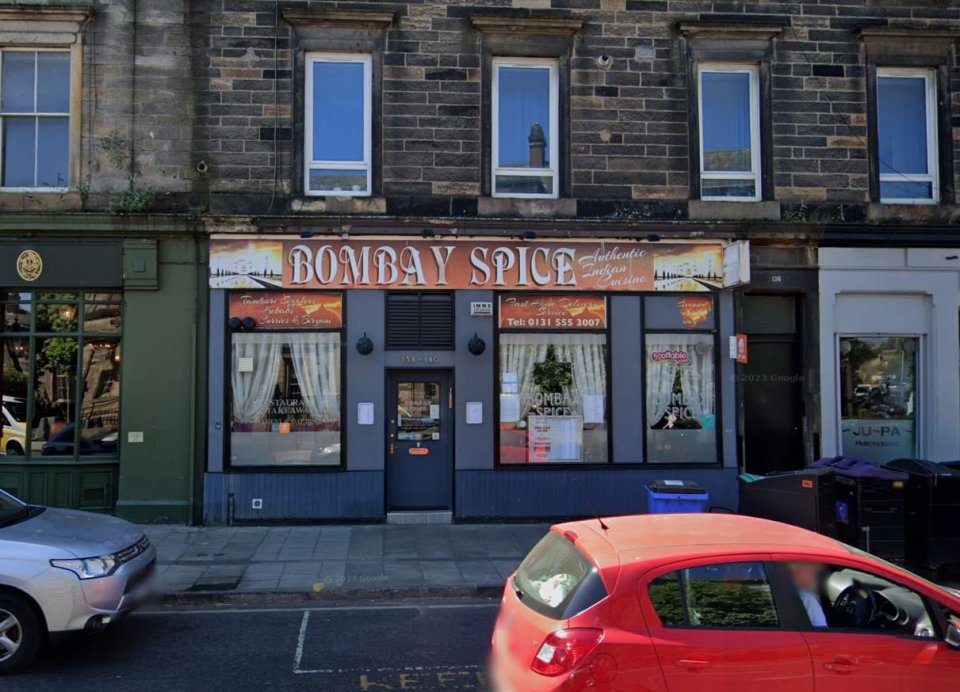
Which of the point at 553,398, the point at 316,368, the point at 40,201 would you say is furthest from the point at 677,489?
the point at 40,201

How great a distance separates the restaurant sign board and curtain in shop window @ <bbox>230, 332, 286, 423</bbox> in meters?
0.80

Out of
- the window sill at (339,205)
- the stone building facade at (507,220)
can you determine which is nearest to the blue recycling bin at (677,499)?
the stone building facade at (507,220)

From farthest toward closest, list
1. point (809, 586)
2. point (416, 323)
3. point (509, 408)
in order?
1. point (509, 408)
2. point (416, 323)
3. point (809, 586)

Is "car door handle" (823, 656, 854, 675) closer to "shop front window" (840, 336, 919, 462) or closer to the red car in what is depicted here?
the red car

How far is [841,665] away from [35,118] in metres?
12.3

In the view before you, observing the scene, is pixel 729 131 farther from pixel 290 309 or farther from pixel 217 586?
pixel 217 586

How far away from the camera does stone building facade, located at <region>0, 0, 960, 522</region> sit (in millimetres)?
10992

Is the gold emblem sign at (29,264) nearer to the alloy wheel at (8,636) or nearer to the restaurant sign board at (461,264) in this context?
the restaurant sign board at (461,264)

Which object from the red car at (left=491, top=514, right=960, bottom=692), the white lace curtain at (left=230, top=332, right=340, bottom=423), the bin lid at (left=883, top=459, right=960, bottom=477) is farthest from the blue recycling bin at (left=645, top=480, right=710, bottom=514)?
the white lace curtain at (left=230, top=332, right=340, bottom=423)

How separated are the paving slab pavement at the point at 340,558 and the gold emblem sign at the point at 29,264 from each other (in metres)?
4.05

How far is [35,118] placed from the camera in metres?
11.2

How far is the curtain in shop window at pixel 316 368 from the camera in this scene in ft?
36.7

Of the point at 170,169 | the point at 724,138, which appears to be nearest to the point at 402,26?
the point at 170,169

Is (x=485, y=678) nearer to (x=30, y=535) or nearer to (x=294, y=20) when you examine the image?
(x=30, y=535)
